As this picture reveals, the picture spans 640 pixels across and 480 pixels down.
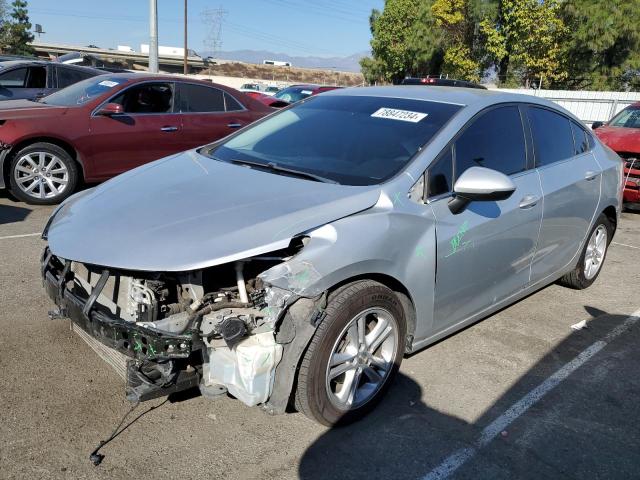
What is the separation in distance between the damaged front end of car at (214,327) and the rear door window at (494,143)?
133 centimetres

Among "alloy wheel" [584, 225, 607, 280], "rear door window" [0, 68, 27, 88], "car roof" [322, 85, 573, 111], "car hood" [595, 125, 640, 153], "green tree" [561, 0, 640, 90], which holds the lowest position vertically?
"alloy wheel" [584, 225, 607, 280]

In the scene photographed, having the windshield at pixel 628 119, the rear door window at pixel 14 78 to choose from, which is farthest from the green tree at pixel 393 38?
the rear door window at pixel 14 78

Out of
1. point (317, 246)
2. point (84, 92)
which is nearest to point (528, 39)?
point (84, 92)

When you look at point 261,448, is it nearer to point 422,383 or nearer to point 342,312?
point 342,312

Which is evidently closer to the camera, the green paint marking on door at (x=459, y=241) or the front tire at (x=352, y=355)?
the front tire at (x=352, y=355)

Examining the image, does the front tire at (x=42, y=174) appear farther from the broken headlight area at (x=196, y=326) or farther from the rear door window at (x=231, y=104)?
the broken headlight area at (x=196, y=326)

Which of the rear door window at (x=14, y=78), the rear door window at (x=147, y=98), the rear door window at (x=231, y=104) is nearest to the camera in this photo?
the rear door window at (x=147, y=98)

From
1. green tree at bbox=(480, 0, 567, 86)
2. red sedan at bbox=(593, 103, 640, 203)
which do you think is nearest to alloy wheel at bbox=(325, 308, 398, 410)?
red sedan at bbox=(593, 103, 640, 203)

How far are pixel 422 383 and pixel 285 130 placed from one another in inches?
75.4

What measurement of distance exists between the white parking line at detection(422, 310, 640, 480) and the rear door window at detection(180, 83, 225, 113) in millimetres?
5951

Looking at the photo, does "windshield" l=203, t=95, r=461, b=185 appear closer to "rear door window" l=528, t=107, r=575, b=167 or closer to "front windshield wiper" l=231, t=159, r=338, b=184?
"front windshield wiper" l=231, t=159, r=338, b=184

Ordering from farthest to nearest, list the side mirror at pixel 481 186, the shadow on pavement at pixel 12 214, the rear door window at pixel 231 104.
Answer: the rear door window at pixel 231 104, the shadow on pavement at pixel 12 214, the side mirror at pixel 481 186

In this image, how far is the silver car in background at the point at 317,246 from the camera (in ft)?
8.43

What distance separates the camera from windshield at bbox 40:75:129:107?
7387 mm
